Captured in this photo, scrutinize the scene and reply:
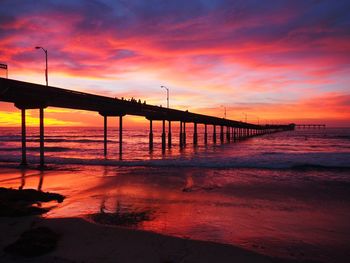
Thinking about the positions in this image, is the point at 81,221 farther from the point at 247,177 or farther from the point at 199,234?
the point at 247,177

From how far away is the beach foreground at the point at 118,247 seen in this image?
720 centimetres

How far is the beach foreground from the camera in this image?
7199 mm

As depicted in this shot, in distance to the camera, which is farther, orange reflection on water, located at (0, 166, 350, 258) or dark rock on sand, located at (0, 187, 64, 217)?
dark rock on sand, located at (0, 187, 64, 217)

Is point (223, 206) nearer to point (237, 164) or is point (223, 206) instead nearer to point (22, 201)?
point (22, 201)

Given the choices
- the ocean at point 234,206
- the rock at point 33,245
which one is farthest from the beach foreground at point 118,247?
the ocean at point 234,206

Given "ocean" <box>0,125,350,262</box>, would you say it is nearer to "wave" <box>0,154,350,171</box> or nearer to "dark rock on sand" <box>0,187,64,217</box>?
"dark rock on sand" <box>0,187,64,217</box>

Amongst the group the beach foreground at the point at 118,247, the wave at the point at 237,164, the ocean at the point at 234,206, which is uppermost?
the beach foreground at the point at 118,247

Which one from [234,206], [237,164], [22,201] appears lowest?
[237,164]

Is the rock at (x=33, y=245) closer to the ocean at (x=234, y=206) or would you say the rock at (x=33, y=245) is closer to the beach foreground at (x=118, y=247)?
the beach foreground at (x=118, y=247)

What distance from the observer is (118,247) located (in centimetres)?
786

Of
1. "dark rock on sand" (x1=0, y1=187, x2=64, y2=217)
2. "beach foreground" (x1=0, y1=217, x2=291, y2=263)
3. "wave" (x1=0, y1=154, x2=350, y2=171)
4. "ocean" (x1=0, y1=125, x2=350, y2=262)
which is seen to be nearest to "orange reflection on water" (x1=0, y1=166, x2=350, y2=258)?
"ocean" (x1=0, y1=125, x2=350, y2=262)

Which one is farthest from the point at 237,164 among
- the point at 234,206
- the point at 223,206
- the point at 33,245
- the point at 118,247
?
the point at 33,245

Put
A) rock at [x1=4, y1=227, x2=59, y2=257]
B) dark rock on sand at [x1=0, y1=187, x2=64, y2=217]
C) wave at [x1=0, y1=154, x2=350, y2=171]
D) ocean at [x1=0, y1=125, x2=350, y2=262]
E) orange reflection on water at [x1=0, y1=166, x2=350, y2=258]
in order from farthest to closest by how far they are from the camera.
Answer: wave at [x1=0, y1=154, x2=350, y2=171]
dark rock on sand at [x1=0, y1=187, x2=64, y2=217]
orange reflection on water at [x1=0, y1=166, x2=350, y2=258]
ocean at [x1=0, y1=125, x2=350, y2=262]
rock at [x1=4, y1=227, x2=59, y2=257]

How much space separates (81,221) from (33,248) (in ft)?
8.92
